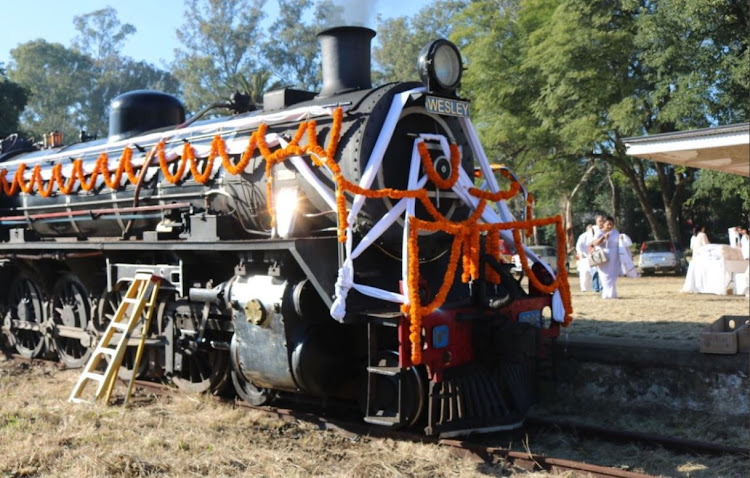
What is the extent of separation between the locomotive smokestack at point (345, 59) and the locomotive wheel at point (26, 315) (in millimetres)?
5079

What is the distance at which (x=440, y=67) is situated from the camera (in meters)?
6.70

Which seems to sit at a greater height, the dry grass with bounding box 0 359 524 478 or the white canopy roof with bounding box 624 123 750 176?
the white canopy roof with bounding box 624 123 750 176

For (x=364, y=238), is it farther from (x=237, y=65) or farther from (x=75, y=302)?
(x=237, y=65)

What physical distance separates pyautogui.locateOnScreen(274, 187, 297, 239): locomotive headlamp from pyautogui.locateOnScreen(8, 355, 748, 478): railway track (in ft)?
5.51

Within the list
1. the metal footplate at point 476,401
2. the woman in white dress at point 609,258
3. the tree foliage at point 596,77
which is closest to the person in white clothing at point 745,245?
the woman in white dress at point 609,258

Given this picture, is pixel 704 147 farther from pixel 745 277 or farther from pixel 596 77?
pixel 596 77

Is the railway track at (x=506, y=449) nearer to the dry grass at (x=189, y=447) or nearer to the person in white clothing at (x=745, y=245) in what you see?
the dry grass at (x=189, y=447)

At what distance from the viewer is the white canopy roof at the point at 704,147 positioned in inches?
149

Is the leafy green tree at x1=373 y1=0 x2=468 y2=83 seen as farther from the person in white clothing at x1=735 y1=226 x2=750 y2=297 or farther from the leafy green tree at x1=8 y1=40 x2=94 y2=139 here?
the person in white clothing at x1=735 y1=226 x2=750 y2=297

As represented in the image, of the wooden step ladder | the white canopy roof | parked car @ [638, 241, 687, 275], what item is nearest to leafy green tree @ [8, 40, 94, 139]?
parked car @ [638, 241, 687, 275]

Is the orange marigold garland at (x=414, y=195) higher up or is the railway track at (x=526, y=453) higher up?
the orange marigold garland at (x=414, y=195)

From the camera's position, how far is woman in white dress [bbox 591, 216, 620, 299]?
42.0 feet

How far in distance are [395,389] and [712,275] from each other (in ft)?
35.4

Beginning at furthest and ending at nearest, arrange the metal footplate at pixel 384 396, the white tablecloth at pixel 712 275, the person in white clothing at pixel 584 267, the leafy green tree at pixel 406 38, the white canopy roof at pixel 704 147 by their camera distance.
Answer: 1. the leafy green tree at pixel 406 38
2. the person in white clothing at pixel 584 267
3. the white tablecloth at pixel 712 275
4. the metal footplate at pixel 384 396
5. the white canopy roof at pixel 704 147
